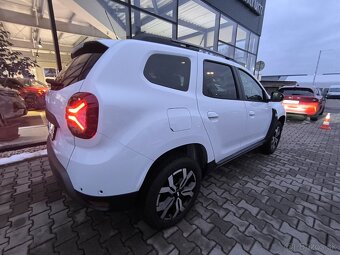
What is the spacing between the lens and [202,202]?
8.07ft

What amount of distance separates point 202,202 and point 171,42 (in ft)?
6.33

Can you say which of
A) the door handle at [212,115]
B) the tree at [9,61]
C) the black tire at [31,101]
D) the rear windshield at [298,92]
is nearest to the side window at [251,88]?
the door handle at [212,115]

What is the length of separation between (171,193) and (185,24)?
944 centimetres

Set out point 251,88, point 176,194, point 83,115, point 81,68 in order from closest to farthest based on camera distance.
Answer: point 83,115, point 81,68, point 176,194, point 251,88

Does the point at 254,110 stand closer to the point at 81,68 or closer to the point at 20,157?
the point at 81,68

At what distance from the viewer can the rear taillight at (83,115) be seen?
1.36 metres

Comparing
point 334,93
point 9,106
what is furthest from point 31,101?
point 334,93

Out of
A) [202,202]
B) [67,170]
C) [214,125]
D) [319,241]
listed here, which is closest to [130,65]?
[67,170]

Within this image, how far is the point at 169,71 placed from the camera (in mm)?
1793

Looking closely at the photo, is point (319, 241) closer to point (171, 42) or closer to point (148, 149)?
point (148, 149)

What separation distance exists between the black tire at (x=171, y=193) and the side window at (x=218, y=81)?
0.85 meters

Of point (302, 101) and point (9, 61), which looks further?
point (302, 101)

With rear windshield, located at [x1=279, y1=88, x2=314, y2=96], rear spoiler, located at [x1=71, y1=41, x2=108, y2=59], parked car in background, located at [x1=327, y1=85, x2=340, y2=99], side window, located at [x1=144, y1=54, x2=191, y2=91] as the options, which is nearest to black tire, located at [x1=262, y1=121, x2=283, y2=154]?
side window, located at [x1=144, y1=54, x2=191, y2=91]

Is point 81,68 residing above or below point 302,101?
above
